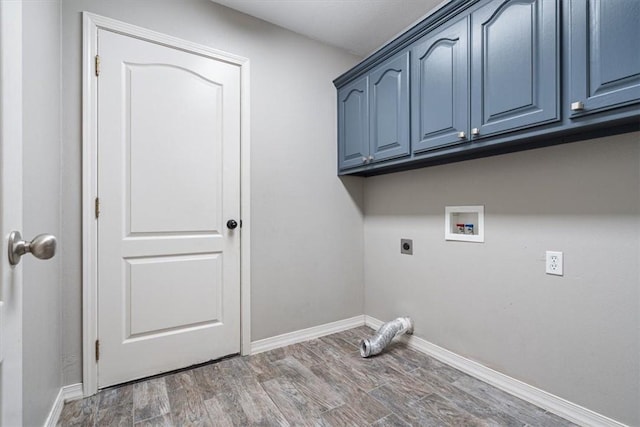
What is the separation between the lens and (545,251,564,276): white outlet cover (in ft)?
4.99

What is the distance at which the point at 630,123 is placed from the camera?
1254mm

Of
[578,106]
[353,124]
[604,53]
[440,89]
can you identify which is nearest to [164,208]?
[353,124]

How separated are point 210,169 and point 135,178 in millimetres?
442

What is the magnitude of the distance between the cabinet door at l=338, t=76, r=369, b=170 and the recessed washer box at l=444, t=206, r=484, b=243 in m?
0.75

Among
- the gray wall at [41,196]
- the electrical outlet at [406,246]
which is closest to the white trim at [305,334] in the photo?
the electrical outlet at [406,246]

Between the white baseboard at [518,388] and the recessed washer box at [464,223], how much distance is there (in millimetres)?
775

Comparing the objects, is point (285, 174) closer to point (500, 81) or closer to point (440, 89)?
point (440, 89)

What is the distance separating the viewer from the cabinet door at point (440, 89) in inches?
65.0

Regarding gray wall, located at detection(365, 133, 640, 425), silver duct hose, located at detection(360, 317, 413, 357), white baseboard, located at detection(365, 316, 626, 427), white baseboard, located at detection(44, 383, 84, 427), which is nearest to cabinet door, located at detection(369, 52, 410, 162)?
gray wall, located at detection(365, 133, 640, 425)

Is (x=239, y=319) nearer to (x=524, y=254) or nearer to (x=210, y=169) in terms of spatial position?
(x=210, y=169)

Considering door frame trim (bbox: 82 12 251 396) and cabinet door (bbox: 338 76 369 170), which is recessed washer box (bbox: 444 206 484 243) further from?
door frame trim (bbox: 82 12 251 396)

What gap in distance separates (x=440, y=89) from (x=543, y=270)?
114 cm

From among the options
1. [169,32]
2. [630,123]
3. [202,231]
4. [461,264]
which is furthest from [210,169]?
[630,123]

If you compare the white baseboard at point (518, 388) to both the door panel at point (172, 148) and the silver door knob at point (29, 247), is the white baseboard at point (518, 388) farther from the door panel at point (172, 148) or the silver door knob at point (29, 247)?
the silver door knob at point (29, 247)
